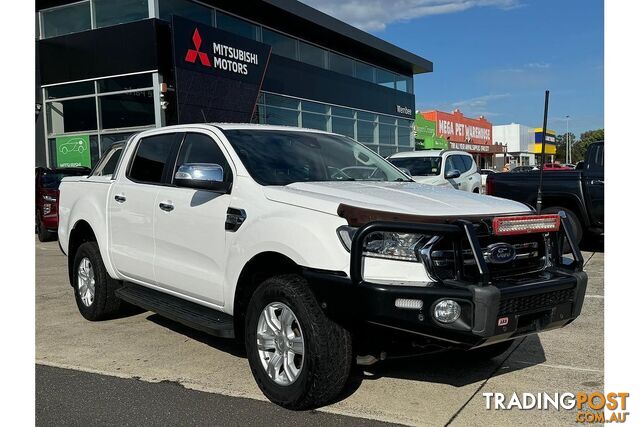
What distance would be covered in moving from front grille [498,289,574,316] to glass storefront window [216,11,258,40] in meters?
19.0

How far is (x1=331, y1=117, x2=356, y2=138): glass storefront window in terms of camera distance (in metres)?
27.4

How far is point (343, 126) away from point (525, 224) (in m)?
25.0

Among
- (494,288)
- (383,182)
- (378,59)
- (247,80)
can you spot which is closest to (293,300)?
(494,288)

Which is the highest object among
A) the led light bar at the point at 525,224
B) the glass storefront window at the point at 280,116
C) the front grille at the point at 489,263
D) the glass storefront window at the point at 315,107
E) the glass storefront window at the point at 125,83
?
the glass storefront window at the point at 315,107

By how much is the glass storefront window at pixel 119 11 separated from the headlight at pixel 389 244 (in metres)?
16.2

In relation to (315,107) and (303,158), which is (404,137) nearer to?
(315,107)

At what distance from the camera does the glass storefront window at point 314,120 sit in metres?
25.2

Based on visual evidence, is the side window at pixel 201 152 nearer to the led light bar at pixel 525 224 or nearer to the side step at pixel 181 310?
the side step at pixel 181 310

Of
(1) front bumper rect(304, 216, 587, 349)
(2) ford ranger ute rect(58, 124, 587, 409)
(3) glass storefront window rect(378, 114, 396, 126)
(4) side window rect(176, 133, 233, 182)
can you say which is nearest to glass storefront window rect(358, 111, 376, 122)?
(3) glass storefront window rect(378, 114, 396, 126)

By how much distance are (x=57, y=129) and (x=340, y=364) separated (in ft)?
62.7

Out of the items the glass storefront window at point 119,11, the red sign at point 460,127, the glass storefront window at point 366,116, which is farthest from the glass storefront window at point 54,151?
the red sign at point 460,127

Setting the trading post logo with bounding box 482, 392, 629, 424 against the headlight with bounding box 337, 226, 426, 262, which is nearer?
the headlight with bounding box 337, 226, 426, 262

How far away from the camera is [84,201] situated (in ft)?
20.8

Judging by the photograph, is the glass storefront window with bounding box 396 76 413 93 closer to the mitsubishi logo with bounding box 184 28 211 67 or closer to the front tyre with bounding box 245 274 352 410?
the mitsubishi logo with bounding box 184 28 211 67
